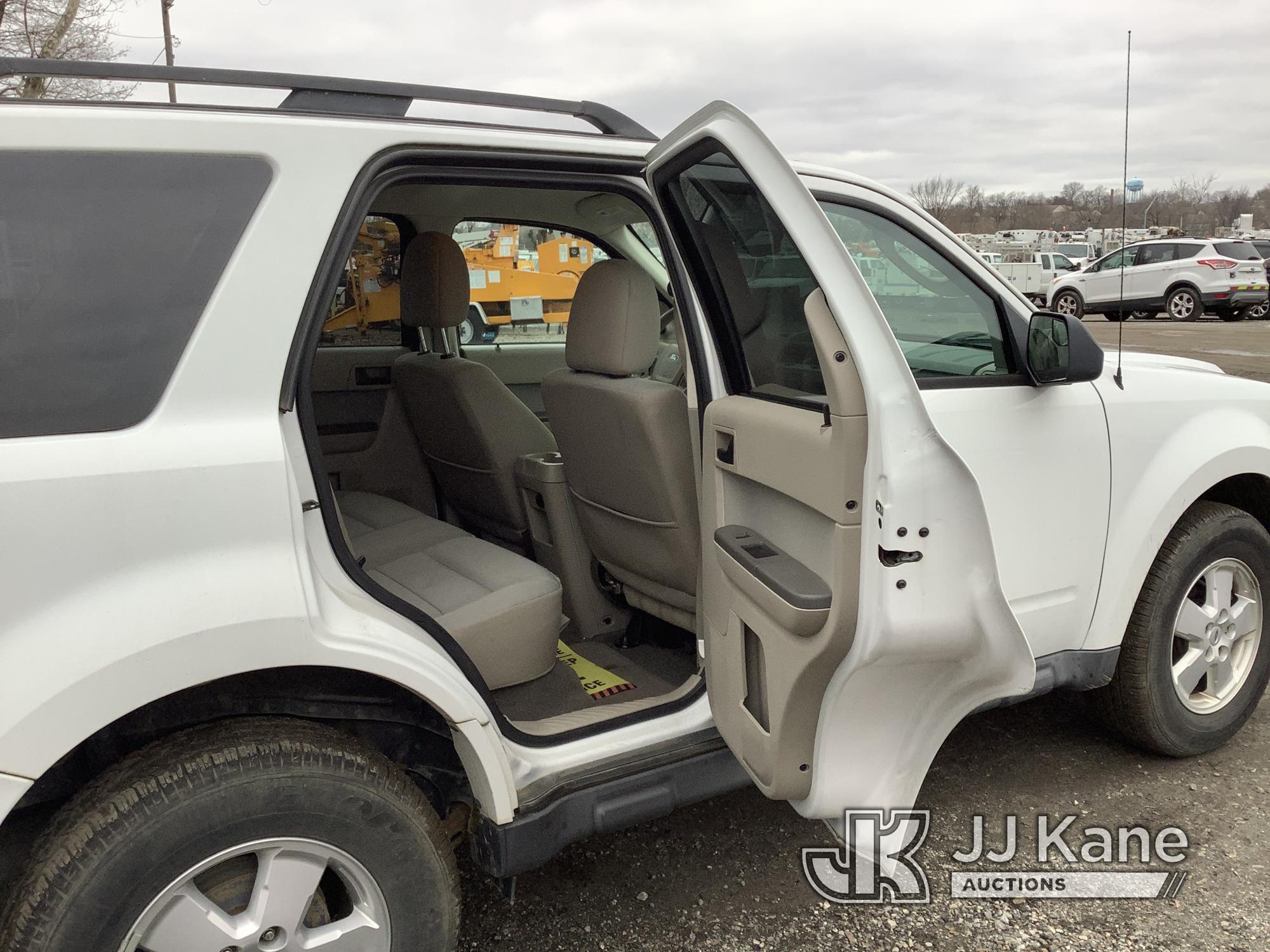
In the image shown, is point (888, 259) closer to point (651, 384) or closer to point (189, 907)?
point (651, 384)

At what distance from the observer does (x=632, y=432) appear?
2.56 m

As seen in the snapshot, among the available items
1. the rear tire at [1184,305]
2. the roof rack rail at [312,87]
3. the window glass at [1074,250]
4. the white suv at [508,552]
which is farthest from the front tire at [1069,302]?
the roof rack rail at [312,87]

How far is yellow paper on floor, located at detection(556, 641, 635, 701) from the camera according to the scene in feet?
9.05

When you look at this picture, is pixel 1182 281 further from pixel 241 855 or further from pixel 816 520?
pixel 241 855

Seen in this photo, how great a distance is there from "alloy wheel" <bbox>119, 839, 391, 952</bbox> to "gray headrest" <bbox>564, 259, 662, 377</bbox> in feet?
4.59

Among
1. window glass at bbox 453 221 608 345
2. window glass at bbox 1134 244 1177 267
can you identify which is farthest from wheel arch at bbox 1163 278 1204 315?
window glass at bbox 453 221 608 345

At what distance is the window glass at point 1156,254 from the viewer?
19062 mm

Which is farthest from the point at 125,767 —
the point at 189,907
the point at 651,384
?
the point at 651,384

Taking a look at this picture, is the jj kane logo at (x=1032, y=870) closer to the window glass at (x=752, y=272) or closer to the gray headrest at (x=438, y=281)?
the window glass at (x=752, y=272)

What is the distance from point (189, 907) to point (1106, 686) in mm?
2470

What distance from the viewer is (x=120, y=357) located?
5.07ft

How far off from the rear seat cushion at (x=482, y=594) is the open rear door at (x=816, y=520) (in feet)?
1.71

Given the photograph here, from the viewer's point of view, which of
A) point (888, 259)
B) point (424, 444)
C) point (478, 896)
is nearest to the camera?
point (888, 259)

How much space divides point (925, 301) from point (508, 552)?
1.35m
